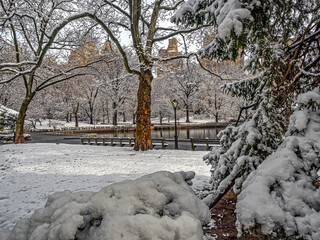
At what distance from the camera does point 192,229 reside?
67.2 inches

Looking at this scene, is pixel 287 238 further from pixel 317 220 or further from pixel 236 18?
pixel 236 18

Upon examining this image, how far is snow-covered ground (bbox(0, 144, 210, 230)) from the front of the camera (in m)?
4.30

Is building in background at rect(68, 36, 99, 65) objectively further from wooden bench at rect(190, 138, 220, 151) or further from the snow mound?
the snow mound

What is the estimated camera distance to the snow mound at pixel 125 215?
164cm

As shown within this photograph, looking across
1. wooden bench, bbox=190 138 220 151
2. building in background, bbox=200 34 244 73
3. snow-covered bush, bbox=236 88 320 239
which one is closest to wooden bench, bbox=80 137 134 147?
wooden bench, bbox=190 138 220 151

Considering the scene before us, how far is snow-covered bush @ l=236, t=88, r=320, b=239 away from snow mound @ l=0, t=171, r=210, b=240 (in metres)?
0.53

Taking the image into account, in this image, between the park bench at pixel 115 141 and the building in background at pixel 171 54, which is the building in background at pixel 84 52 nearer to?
the building in background at pixel 171 54

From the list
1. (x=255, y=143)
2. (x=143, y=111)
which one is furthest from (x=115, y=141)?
(x=255, y=143)

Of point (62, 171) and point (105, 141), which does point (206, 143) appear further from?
point (105, 141)

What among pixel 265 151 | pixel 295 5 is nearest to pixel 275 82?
pixel 265 151

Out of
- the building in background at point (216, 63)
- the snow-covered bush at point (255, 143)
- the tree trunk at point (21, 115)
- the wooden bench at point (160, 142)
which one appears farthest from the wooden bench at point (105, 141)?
the snow-covered bush at point (255, 143)

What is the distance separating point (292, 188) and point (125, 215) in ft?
4.90

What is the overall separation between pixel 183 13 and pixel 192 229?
335cm

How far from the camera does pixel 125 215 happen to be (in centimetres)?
172
